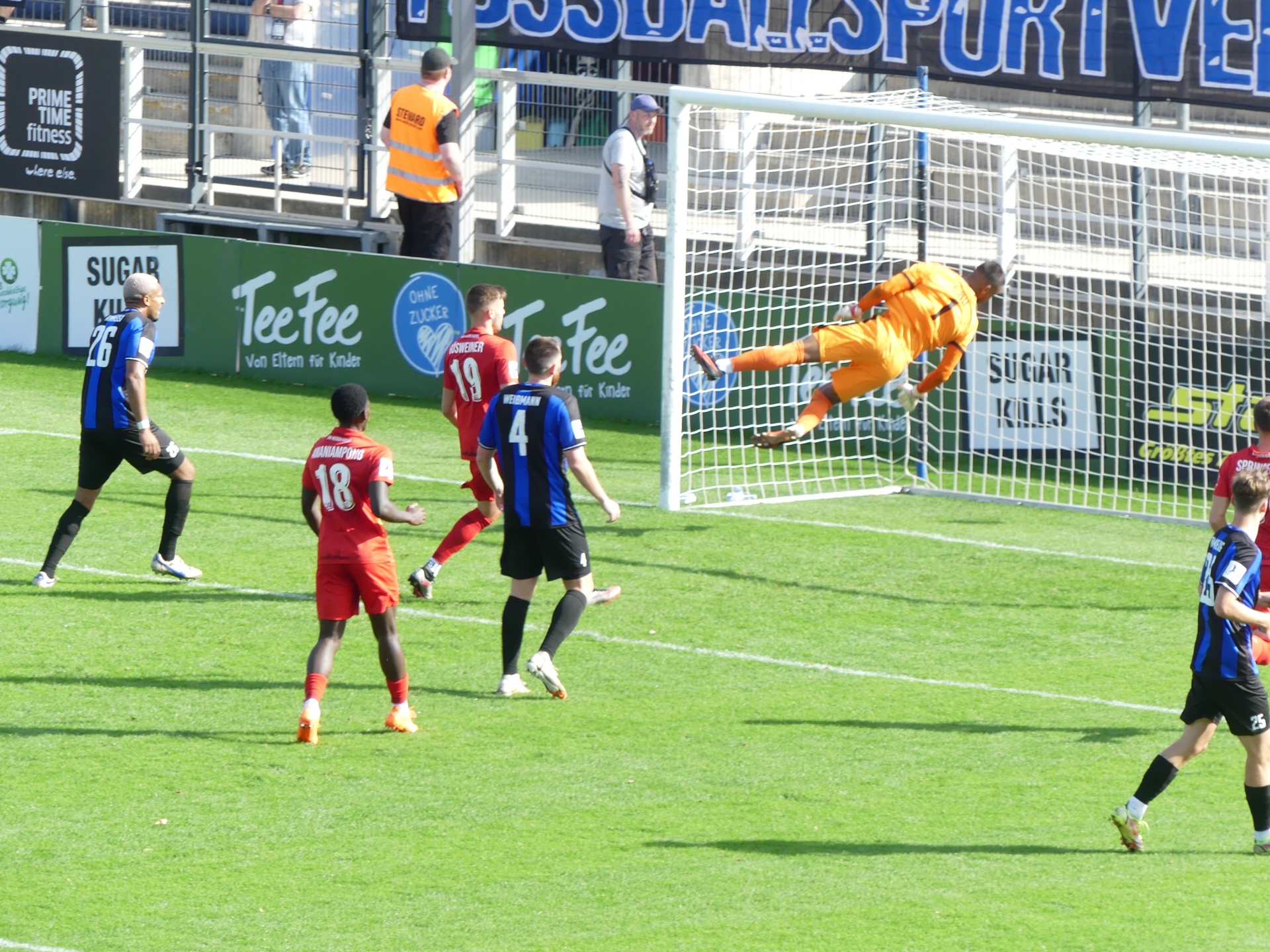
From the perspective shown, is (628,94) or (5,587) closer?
(5,587)

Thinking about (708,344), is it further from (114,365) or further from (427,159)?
(114,365)

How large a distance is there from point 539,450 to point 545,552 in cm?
54

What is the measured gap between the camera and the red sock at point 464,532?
11461mm

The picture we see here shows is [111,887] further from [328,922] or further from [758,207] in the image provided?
[758,207]

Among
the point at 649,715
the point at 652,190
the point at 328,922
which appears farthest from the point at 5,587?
the point at 652,190

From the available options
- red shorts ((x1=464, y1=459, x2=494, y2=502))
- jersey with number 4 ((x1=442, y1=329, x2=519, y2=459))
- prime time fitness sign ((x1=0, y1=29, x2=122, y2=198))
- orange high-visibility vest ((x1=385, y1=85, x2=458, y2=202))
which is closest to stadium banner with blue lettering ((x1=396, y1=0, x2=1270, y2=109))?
orange high-visibility vest ((x1=385, y1=85, x2=458, y2=202))

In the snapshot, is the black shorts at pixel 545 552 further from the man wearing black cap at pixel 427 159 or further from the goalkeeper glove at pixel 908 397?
the man wearing black cap at pixel 427 159

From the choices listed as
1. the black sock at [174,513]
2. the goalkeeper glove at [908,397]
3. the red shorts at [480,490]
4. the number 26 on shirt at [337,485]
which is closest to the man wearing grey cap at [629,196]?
the goalkeeper glove at [908,397]

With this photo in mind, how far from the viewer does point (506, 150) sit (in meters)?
20.2

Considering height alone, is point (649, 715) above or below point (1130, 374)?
below

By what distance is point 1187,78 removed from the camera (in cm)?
1686

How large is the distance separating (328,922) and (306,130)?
52.9 feet

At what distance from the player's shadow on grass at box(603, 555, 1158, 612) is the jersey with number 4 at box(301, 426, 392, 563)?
164 inches

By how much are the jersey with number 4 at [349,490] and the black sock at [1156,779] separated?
3691mm
